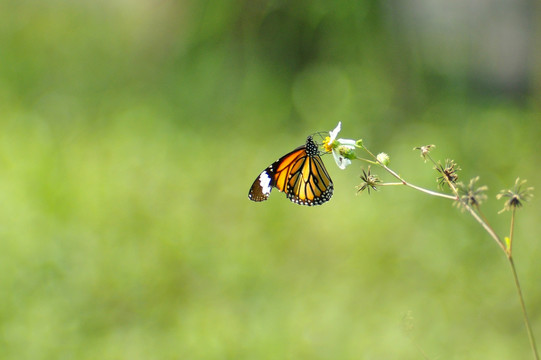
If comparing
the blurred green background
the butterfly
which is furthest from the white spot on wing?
the blurred green background

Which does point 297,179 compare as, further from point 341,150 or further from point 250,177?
point 250,177

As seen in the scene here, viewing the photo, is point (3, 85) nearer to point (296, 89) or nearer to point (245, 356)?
point (296, 89)

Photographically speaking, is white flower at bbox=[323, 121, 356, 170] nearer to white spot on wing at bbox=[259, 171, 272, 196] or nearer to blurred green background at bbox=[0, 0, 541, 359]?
white spot on wing at bbox=[259, 171, 272, 196]

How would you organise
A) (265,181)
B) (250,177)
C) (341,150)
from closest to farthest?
(341,150)
(265,181)
(250,177)

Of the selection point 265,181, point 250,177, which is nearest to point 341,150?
point 265,181

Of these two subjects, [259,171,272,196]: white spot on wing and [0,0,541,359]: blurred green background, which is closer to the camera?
[259,171,272,196]: white spot on wing

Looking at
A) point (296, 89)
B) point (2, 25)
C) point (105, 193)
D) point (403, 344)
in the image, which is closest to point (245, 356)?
point (403, 344)
